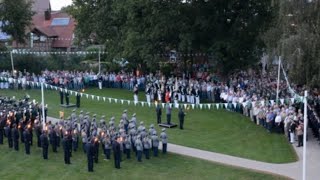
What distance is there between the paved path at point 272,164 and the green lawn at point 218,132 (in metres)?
0.53

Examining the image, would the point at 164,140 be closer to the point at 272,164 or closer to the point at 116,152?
the point at 116,152

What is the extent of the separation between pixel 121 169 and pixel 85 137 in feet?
7.17

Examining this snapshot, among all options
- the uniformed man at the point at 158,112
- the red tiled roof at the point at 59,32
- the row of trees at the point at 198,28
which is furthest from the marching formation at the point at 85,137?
the red tiled roof at the point at 59,32

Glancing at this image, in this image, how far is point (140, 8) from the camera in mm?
36188

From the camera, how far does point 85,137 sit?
20.9 m

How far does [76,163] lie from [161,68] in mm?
23762

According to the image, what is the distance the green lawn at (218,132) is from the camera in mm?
22031

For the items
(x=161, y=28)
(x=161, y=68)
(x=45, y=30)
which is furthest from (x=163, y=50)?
(x=45, y=30)

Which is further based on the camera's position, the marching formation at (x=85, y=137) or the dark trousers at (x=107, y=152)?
the dark trousers at (x=107, y=152)

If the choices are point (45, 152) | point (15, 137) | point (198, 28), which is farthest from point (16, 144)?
point (198, 28)

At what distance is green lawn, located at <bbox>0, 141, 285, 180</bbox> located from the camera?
19000 millimetres

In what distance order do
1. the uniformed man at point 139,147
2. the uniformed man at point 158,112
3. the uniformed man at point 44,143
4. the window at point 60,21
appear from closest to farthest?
1. the uniformed man at point 139,147
2. the uniformed man at point 44,143
3. the uniformed man at point 158,112
4. the window at point 60,21

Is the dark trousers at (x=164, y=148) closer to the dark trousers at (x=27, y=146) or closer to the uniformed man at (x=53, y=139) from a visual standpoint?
the uniformed man at (x=53, y=139)

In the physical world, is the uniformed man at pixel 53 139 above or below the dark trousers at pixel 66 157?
above
